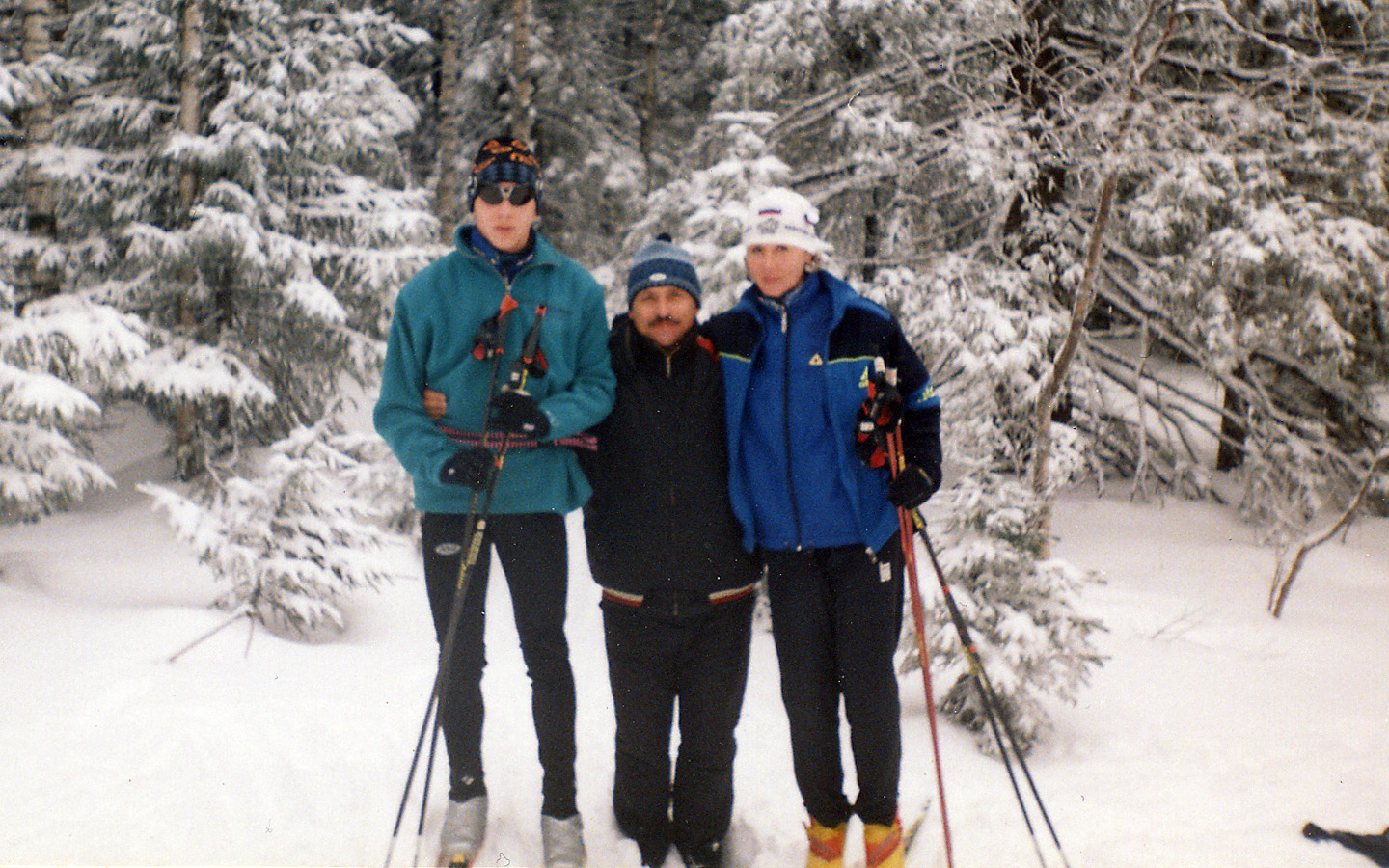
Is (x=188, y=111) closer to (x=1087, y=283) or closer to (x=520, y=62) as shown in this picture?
(x=520, y=62)

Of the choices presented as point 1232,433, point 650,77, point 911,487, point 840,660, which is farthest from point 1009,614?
point 650,77

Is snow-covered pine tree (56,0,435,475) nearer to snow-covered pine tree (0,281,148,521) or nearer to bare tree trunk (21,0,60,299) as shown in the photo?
bare tree trunk (21,0,60,299)

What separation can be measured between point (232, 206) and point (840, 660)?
6133mm

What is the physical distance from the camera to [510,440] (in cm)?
258

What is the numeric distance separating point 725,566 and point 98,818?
2.25 m

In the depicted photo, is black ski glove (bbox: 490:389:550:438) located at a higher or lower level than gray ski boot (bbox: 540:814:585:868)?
higher

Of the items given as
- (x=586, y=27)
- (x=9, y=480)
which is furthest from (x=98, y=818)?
(x=586, y=27)

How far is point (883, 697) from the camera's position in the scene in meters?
2.66

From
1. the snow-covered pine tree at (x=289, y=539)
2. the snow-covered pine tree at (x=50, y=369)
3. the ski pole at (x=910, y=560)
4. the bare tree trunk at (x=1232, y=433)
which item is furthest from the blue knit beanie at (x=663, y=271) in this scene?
the bare tree trunk at (x=1232, y=433)

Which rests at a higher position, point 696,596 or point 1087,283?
point 1087,283

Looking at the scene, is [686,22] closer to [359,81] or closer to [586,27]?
[586,27]

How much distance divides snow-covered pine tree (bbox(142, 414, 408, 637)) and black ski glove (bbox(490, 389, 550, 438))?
2763 mm

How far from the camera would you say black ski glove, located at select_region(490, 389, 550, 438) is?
8.07 ft

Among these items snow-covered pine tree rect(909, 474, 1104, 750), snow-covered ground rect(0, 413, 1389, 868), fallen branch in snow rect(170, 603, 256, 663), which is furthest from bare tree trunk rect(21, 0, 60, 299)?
snow-covered pine tree rect(909, 474, 1104, 750)
